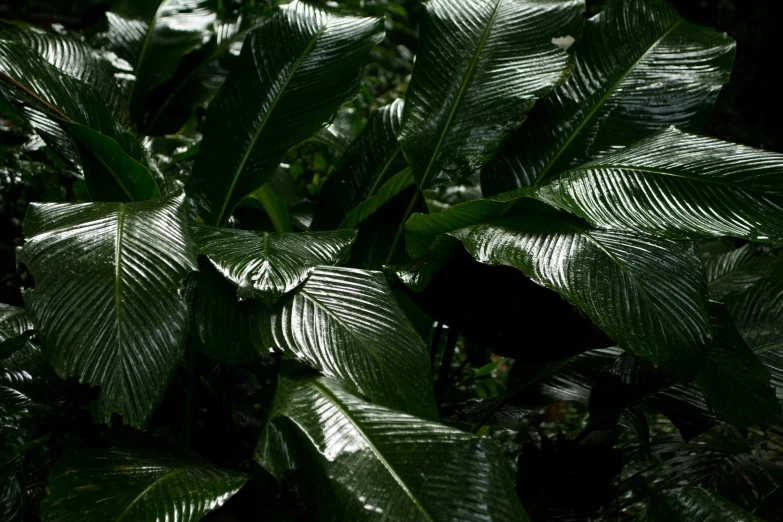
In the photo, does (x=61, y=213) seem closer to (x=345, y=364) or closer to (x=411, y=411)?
(x=345, y=364)

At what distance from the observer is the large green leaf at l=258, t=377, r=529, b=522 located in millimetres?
1023

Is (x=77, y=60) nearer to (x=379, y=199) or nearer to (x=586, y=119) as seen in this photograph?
(x=379, y=199)

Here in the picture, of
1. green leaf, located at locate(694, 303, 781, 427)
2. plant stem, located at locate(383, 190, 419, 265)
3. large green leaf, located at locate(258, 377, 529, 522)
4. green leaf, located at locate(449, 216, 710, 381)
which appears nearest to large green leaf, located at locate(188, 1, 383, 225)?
plant stem, located at locate(383, 190, 419, 265)

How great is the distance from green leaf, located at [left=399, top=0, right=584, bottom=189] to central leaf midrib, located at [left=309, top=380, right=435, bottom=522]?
28.9 inches

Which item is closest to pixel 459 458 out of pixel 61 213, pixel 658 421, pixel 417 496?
pixel 417 496

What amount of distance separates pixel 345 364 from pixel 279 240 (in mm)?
329

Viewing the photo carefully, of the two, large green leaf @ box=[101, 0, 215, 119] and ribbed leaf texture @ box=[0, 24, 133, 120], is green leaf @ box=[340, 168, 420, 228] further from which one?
large green leaf @ box=[101, 0, 215, 119]

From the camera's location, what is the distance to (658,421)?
8.27ft

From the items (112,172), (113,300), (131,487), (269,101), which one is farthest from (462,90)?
(131,487)

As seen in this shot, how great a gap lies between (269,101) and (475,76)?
57cm

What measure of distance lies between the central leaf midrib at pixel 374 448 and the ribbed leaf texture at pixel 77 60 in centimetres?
138

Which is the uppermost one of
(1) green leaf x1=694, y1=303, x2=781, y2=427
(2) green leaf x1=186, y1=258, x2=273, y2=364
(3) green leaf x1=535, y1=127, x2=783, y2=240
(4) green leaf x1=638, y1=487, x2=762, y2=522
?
(3) green leaf x1=535, y1=127, x2=783, y2=240

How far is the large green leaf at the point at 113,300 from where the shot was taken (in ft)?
3.84

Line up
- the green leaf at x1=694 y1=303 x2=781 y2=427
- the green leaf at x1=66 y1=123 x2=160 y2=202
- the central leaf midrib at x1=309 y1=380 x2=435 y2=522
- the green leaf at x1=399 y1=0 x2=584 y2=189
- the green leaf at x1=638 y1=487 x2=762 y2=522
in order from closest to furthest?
the central leaf midrib at x1=309 y1=380 x2=435 y2=522
the green leaf at x1=638 y1=487 x2=762 y2=522
the green leaf at x1=694 y1=303 x2=781 y2=427
the green leaf at x1=66 y1=123 x2=160 y2=202
the green leaf at x1=399 y1=0 x2=584 y2=189
